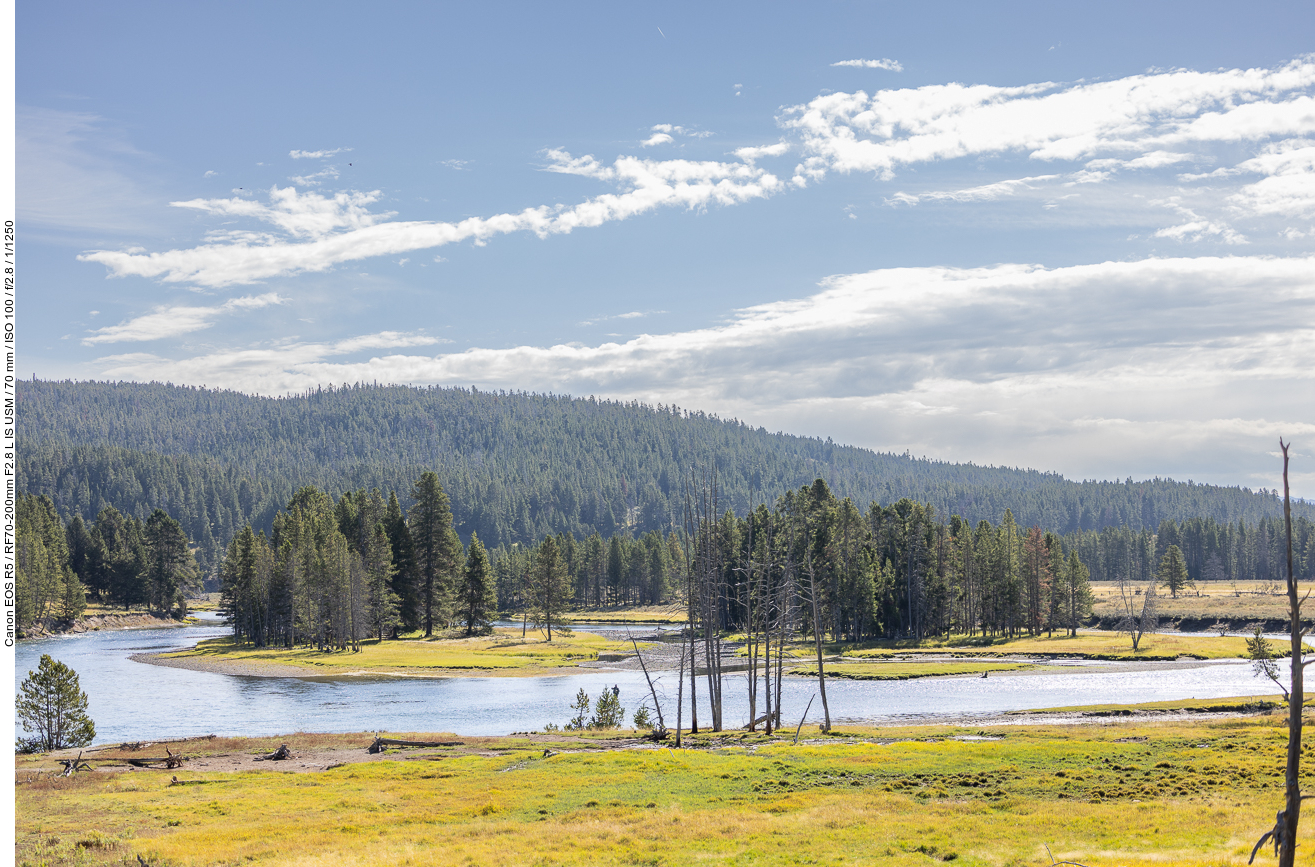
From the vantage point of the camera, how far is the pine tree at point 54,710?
49.2 metres

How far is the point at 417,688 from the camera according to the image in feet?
257

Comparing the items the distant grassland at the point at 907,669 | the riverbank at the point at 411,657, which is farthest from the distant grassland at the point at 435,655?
the distant grassland at the point at 907,669

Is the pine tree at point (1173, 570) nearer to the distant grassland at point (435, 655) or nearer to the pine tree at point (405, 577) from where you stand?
the distant grassland at point (435, 655)

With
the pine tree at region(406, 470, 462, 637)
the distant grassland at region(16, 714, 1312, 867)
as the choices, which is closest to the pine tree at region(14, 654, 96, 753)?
the distant grassland at region(16, 714, 1312, 867)

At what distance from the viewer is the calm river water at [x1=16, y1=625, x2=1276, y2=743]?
61094 mm

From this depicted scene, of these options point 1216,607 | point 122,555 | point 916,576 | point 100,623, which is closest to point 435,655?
point 916,576

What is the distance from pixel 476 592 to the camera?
117 m

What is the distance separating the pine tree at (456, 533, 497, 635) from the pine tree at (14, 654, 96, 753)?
6536cm

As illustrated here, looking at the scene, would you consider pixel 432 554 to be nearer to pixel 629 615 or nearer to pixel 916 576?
pixel 916 576

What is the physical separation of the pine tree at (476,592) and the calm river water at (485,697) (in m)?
31.0

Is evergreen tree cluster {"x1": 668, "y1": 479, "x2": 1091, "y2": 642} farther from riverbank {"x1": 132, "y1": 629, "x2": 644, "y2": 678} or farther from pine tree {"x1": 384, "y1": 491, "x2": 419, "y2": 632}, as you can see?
pine tree {"x1": 384, "y1": 491, "x2": 419, "y2": 632}

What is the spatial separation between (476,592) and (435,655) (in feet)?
62.2

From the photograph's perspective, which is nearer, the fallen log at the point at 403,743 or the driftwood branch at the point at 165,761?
the driftwood branch at the point at 165,761

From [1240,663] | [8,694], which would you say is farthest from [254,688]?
[1240,663]
